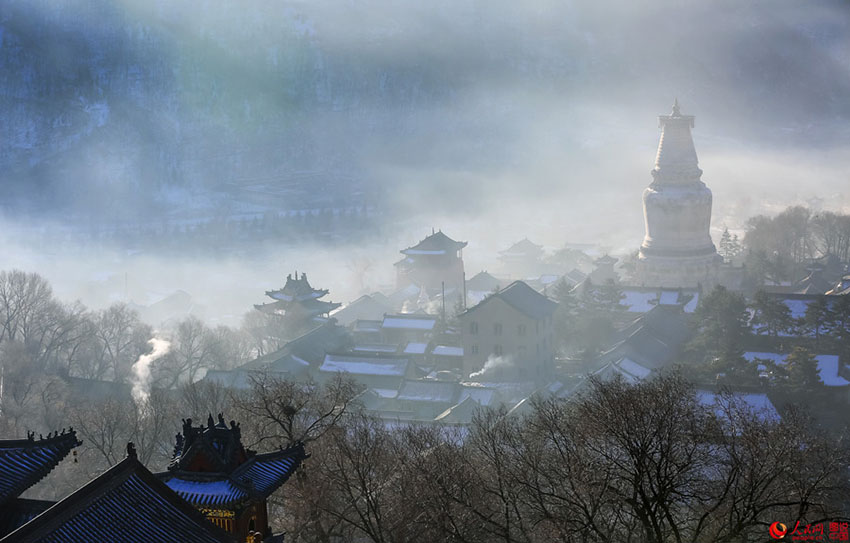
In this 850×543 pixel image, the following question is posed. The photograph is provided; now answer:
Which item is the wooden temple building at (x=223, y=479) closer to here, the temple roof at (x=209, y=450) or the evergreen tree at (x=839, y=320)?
the temple roof at (x=209, y=450)

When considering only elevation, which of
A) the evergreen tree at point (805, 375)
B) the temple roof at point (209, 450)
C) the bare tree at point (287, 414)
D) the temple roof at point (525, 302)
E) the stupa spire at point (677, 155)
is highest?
the stupa spire at point (677, 155)

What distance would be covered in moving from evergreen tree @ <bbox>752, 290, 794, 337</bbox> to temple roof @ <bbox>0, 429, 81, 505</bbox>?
83.0 ft

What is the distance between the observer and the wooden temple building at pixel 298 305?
41781mm

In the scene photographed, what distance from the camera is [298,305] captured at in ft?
138

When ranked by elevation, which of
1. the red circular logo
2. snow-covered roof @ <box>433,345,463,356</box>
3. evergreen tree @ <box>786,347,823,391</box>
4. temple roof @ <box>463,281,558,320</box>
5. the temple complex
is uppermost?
the red circular logo

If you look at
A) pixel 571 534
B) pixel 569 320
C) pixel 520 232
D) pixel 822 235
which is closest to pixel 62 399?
pixel 569 320

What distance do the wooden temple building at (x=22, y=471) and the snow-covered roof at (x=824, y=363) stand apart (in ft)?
71.7

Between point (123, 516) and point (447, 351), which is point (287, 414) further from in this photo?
point (447, 351)

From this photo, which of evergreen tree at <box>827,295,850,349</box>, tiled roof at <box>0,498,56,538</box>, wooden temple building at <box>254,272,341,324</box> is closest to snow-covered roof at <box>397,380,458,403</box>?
wooden temple building at <box>254,272,341,324</box>

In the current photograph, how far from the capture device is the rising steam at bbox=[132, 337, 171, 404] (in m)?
33.3

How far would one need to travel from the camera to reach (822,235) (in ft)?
196

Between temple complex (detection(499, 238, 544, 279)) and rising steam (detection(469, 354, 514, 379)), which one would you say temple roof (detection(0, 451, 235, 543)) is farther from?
temple complex (detection(499, 238, 544, 279))

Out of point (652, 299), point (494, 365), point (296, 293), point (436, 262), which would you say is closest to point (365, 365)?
point (494, 365)

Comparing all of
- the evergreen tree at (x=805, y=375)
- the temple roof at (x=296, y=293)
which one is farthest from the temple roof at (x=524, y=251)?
the evergreen tree at (x=805, y=375)
